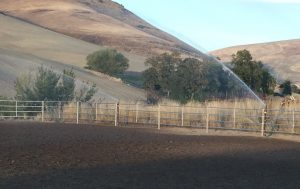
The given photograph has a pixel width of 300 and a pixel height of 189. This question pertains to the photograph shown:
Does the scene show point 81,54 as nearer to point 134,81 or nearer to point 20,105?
point 134,81

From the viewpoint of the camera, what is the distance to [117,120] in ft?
136

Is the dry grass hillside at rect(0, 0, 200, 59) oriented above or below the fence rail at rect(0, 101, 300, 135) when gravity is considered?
above

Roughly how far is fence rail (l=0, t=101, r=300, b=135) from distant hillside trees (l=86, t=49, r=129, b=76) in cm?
4952

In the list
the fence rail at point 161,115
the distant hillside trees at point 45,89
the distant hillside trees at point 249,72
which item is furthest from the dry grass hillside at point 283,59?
the fence rail at point 161,115

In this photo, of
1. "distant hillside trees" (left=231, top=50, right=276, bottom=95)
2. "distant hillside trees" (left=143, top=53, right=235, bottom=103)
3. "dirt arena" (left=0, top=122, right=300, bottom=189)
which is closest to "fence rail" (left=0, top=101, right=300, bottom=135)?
"dirt arena" (left=0, top=122, right=300, bottom=189)

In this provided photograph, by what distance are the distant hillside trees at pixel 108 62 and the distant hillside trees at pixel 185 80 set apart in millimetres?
33612

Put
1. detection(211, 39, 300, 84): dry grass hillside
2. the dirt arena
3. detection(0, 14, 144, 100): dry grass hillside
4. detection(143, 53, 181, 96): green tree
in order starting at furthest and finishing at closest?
1. detection(211, 39, 300, 84): dry grass hillside
2. detection(0, 14, 144, 100): dry grass hillside
3. detection(143, 53, 181, 96): green tree
4. the dirt arena

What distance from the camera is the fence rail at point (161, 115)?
35.9 m

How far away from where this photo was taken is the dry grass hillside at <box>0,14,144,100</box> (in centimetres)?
7668

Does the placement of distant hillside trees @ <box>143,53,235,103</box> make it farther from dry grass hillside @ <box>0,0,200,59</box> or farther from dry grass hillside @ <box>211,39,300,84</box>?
dry grass hillside @ <box>0,0,200,59</box>

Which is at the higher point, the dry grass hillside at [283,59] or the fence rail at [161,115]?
the dry grass hillside at [283,59]

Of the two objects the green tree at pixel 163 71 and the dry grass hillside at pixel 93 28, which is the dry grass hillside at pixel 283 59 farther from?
the green tree at pixel 163 71

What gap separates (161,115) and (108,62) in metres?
58.5

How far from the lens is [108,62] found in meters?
99.2
